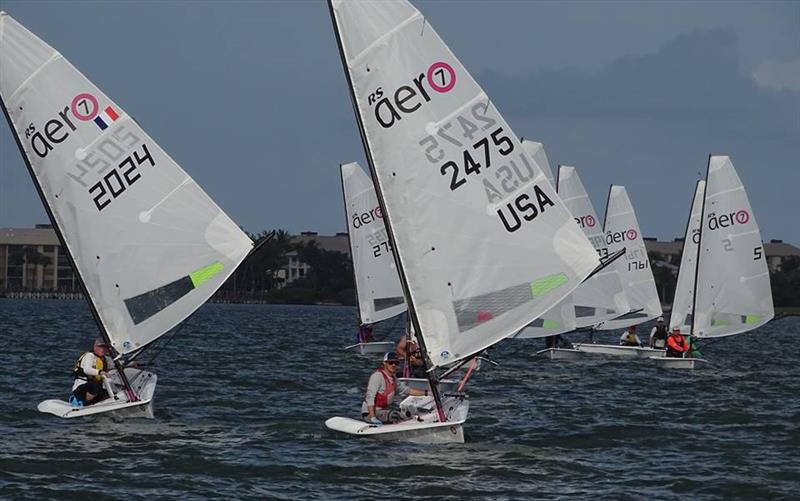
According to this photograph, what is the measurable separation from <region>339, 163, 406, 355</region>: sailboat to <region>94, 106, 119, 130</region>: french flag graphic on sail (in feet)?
76.8

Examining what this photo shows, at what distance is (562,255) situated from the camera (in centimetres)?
1933

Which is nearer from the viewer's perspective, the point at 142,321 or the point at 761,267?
the point at 142,321

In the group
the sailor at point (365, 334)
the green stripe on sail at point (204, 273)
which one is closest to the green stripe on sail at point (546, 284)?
the green stripe on sail at point (204, 273)

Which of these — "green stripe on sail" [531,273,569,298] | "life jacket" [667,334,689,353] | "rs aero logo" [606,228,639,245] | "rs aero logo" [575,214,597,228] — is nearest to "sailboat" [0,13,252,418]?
"green stripe on sail" [531,273,569,298]

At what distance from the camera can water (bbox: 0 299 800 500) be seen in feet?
56.0

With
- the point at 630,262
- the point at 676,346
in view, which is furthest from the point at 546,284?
the point at 630,262

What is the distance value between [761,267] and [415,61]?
25405mm

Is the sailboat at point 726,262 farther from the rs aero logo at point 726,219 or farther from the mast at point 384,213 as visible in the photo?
the mast at point 384,213

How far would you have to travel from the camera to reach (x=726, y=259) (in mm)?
41562

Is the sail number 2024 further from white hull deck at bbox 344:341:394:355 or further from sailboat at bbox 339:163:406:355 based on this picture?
sailboat at bbox 339:163:406:355

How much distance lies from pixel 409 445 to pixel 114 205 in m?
6.40

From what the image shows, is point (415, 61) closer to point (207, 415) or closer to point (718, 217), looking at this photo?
point (207, 415)

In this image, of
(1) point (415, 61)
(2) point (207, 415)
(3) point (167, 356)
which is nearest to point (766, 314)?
(3) point (167, 356)

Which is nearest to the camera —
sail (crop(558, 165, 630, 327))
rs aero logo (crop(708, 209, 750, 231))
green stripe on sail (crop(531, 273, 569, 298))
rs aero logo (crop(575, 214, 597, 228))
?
green stripe on sail (crop(531, 273, 569, 298))
